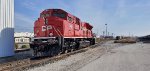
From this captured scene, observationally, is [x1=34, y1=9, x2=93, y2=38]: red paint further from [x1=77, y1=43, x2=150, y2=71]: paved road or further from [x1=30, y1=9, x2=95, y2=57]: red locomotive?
[x1=77, y1=43, x2=150, y2=71]: paved road

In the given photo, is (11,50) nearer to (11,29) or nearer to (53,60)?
(11,29)

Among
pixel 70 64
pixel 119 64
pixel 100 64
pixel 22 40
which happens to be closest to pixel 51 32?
pixel 70 64

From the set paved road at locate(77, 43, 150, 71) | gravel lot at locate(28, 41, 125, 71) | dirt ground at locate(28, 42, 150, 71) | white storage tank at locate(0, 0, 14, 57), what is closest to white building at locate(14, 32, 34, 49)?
white storage tank at locate(0, 0, 14, 57)

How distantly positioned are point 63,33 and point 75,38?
4333mm

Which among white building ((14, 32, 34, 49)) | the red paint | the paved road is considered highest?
the red paint

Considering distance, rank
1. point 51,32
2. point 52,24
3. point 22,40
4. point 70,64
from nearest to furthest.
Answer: point 70,64 → point 51,32 → point 52,24 → point 22,40

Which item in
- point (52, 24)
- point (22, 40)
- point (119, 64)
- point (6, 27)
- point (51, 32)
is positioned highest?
point (52, 24)

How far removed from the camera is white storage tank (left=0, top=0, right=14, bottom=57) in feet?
56.4

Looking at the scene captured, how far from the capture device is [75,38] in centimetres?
2372

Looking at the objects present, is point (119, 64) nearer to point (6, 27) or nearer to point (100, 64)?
point (100, 64)

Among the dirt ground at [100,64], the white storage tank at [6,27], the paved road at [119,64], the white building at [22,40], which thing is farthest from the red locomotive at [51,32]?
the white building at [22,40]

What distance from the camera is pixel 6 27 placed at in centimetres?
1775

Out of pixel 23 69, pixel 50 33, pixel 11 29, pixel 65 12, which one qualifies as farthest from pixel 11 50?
pixel 23 69

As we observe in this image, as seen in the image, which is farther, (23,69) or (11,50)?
(11,50)
